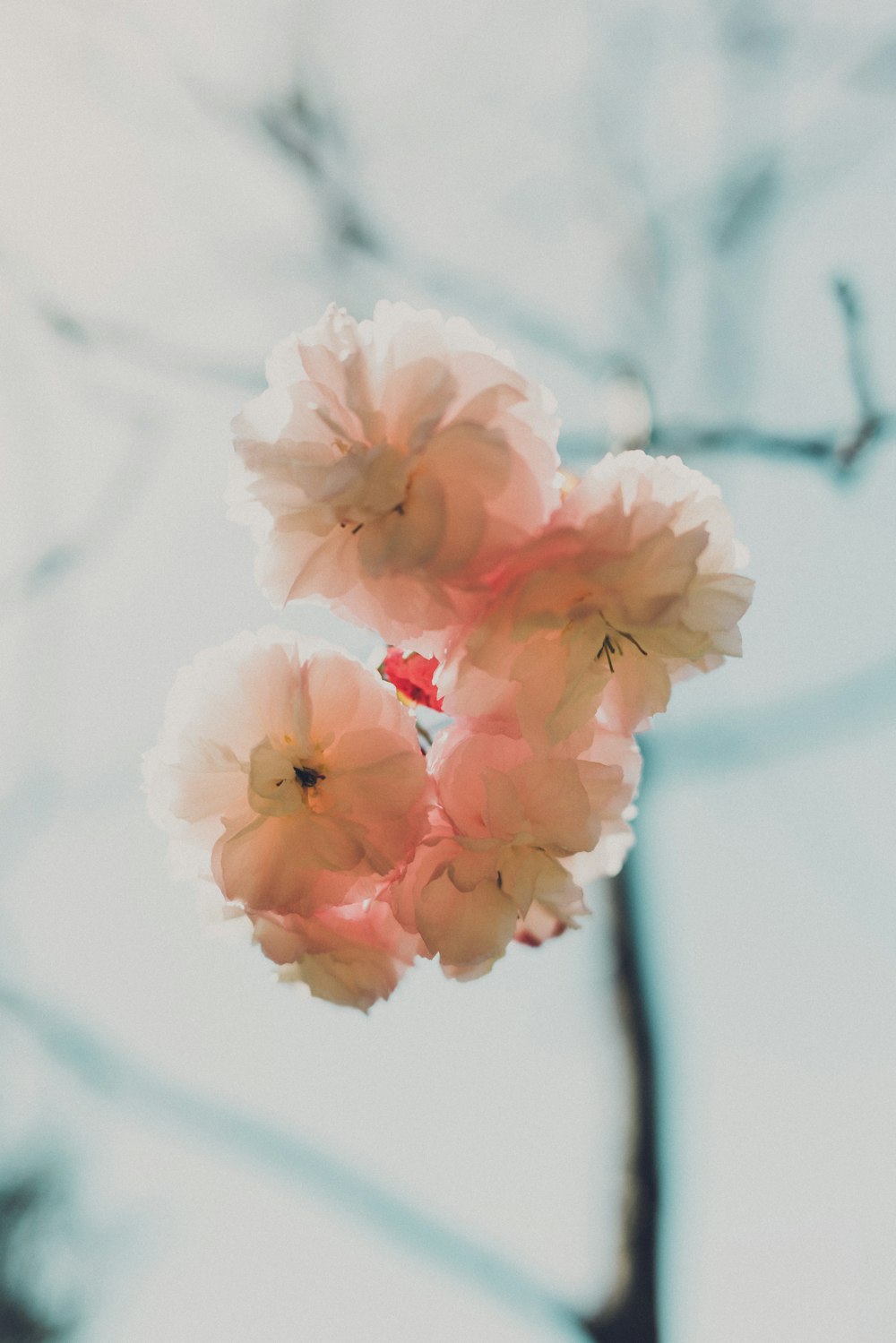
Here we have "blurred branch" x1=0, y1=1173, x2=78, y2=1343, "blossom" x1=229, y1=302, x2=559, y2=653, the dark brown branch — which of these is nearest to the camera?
"blossom" x1=229, y1=302, x2=559, y2=653

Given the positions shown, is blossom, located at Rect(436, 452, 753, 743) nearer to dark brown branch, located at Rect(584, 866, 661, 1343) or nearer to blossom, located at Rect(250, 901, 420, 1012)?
blossom, located at Rect(250, 901, 420, 1012)

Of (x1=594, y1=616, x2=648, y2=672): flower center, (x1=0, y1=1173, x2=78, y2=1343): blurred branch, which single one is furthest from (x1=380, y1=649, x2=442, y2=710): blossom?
(x1=0, y1=1173, x2=78, y2=1343): blurred branch

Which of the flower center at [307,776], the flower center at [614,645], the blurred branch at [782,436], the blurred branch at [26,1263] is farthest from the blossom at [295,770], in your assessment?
the blurred branch at [26,1263]

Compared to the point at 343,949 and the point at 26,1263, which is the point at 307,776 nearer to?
the point at 343,949

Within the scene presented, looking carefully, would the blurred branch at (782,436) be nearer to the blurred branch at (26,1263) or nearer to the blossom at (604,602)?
the blossom at (604,602)

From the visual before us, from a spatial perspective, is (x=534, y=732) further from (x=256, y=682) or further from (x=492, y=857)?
(x=256, y=682)
